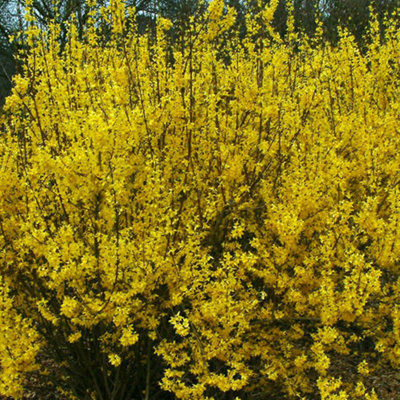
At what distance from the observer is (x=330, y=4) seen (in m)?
14.7

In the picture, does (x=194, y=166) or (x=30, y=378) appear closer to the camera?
(x=194, y=166)

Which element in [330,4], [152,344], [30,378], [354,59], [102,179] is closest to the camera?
[102,179]

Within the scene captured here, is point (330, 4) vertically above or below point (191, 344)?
above

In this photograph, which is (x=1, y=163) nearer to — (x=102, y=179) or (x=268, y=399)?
(x=102, y=179)

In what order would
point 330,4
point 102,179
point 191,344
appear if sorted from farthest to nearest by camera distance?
point 330,4 < point 191,344 < point 102,179

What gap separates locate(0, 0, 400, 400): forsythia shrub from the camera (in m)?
3.02

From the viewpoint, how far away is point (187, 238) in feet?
11.2

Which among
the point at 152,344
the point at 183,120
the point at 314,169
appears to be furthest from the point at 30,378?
the point at 314,169

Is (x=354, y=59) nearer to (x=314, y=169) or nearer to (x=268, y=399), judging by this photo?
(x=314, y=169)

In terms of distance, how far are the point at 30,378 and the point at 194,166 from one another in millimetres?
2494

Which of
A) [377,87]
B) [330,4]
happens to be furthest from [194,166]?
[330,4]

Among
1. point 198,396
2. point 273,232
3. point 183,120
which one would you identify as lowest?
point 198,396

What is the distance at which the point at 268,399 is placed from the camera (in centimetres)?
397

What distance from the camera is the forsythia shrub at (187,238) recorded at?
302 centimetres
